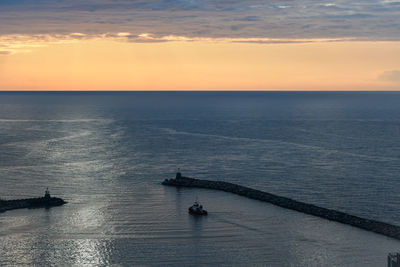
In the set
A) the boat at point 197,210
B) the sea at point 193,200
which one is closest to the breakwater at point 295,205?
the sea at point 193,200

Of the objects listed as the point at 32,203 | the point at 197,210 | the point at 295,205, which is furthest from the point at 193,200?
the point at 32,203

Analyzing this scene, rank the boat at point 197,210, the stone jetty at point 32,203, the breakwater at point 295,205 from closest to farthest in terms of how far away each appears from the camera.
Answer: the breakwater at point 295,205 → the boat at point 197,210 → the stone jetty at point 32,203

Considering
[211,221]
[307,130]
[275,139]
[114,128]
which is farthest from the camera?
[114,128]

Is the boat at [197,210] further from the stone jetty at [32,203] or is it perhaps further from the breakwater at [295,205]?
the stone jetty at [32,203]

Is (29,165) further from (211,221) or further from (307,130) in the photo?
(307,130)

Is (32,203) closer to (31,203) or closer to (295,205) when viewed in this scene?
(31,203)

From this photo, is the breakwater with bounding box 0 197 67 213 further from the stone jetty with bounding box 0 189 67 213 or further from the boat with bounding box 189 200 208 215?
the boat with bounding box 189 200 208 215

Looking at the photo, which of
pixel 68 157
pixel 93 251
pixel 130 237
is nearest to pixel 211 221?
pixel 130 237
